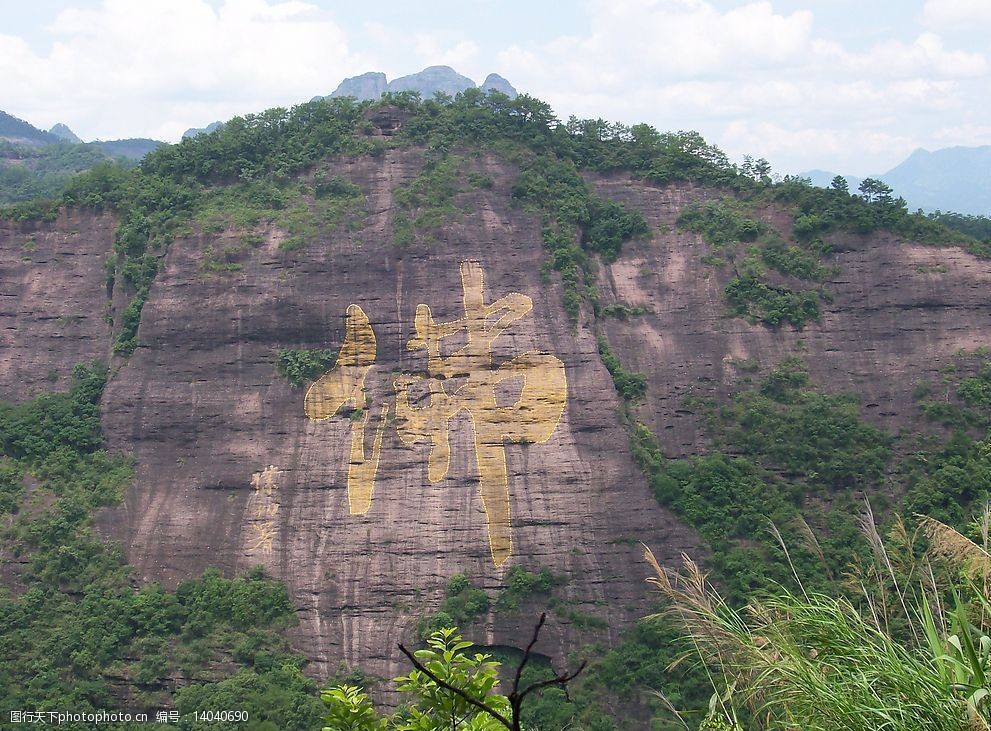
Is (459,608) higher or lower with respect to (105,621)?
higher

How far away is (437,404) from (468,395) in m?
0.72

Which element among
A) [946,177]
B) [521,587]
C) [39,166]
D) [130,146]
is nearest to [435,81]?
[130,146]

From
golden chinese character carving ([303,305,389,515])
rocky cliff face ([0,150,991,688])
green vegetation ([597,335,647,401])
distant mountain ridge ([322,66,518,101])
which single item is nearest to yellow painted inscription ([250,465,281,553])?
rocky cliff face ([0,150,991,688])

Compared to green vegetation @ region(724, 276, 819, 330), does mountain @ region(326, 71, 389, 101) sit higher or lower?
higher

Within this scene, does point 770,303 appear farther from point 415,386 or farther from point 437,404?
point 415,386

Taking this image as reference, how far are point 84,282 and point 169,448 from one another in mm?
5466

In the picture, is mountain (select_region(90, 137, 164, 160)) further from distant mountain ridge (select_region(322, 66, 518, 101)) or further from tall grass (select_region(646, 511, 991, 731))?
tall grass (select_region(646, 511, 991, 731))

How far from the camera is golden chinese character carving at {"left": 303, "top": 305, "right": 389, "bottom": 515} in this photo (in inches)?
895

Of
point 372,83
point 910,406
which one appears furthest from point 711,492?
point 372,83

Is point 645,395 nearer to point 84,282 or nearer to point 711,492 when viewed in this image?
point 711,492

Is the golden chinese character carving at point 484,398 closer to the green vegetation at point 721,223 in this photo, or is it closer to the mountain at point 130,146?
the green vegetation at point 721,223

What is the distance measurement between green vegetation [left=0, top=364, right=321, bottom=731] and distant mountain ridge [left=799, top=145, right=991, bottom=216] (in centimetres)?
12233

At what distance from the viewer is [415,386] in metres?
23.6

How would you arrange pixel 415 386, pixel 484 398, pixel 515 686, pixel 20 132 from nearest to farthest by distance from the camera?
pixel 515 686, pixel 484 398, pixel 415 386, pixel 20 132
